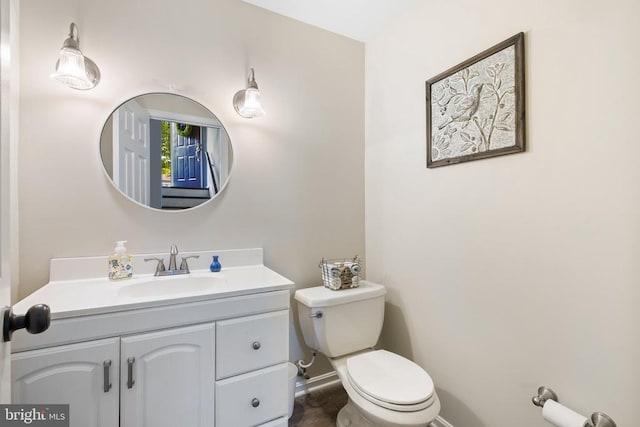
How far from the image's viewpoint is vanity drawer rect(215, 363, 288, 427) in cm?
113

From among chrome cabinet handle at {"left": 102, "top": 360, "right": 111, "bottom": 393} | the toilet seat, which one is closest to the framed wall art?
the toilet seat

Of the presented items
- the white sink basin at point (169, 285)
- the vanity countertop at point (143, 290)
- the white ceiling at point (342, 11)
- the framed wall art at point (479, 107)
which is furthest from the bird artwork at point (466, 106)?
the white sink basin at point (169, 285)

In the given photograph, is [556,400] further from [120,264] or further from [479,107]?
[120,264]

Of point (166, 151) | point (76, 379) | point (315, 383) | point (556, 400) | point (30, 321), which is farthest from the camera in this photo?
point (315, 383)

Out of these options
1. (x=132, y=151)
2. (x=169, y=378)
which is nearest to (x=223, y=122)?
(x=132, y=151)

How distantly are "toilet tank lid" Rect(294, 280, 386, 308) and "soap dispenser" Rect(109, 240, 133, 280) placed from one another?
840 millimetres

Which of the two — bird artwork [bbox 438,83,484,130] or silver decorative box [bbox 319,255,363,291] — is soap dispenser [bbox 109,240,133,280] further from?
bird artwork [bbox 438,83,484,130]

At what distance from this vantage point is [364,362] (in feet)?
4.65

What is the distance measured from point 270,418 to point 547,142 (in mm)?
1593

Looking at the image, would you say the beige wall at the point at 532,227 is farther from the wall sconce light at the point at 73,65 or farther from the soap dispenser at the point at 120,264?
the wall sconce light at the point at 73,65

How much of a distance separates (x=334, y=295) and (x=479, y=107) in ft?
3.81

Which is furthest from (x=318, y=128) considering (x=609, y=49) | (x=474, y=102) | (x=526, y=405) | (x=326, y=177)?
(x=526, y=405)

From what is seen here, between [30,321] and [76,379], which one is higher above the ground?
[30,321]

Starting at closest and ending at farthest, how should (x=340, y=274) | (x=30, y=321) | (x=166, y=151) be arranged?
1. (x=30, y=321)
2. (x=166, y=151)
3. (x=340, y=274)
